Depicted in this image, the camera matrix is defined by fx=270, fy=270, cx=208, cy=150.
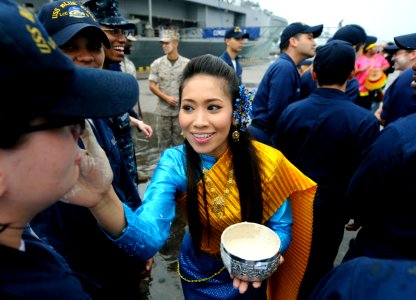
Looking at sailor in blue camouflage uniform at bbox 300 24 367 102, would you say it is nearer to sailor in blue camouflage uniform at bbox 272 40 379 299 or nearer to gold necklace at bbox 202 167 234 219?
sailor in blue camouflage uniform at bbox 272 40 379 299

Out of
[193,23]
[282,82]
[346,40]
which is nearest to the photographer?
[282,82]

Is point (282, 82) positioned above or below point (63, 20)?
A: below

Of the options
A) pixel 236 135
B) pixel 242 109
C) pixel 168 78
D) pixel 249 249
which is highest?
pixel 242 109

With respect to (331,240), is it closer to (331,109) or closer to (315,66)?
(331,109)

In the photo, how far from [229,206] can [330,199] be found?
112 centimetres

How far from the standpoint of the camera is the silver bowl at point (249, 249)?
1.04 metres

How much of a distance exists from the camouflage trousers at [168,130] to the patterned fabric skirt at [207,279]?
9.30 ft

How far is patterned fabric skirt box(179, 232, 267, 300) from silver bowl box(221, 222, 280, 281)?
336 mm

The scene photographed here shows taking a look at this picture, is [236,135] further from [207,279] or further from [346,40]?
[346,40]

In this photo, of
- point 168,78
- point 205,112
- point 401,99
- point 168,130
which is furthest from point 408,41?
point 168,130

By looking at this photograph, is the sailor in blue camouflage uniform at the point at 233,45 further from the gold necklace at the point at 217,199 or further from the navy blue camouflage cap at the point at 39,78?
the navy blue camouflage cap at the point at 39,78

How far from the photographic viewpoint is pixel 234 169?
4.98ft

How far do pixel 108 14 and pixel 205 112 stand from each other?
167 cm

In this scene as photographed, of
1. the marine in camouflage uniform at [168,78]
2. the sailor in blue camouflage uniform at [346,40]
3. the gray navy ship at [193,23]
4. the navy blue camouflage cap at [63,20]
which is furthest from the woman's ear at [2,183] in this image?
the gray navy ship at [193,23]
